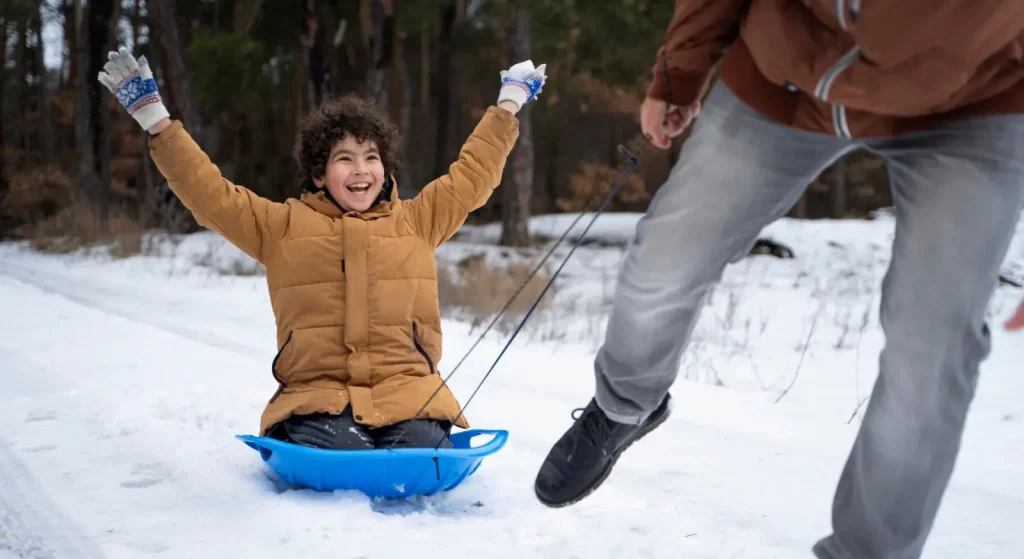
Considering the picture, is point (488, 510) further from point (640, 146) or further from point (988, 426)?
point (988, 426)

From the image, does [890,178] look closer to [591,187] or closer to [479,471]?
[479,471]

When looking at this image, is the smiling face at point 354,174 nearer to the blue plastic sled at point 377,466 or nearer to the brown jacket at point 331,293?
the brown jacket at point 331,293

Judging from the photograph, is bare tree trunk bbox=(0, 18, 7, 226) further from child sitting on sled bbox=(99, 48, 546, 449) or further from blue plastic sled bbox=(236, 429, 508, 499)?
blue plastic sled bbox=(236, 429, 508, 499)

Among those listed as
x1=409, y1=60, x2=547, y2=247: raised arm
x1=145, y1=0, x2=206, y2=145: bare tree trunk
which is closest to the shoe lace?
x1=409, y1=60, x2=547, y2=247: raised arm

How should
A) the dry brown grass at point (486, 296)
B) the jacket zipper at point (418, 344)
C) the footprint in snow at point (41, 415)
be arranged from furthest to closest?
1. the dry brown grass at point (486, 296)
2. the footprint in snow at point (41, 415)
3. the jacket zipper at point (418, 344)

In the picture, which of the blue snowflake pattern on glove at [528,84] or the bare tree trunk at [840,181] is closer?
the blue snowflake pattern on glove at [528,84]

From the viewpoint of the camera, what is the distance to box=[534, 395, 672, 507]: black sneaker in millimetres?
1660

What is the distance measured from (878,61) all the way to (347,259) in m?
1.56

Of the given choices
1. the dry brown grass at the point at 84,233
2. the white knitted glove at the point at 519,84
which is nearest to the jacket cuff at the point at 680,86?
the white knitted glove at the point at 519,84

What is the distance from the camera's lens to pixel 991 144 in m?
1.22

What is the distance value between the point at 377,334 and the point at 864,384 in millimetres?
2864

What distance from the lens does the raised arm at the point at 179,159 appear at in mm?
2285

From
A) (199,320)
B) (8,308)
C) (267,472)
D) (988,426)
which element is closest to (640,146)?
(267,472)

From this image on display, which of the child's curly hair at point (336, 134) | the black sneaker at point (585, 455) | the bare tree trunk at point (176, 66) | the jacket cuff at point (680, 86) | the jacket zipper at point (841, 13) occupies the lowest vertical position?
the black sneaker at point (585, 455)
